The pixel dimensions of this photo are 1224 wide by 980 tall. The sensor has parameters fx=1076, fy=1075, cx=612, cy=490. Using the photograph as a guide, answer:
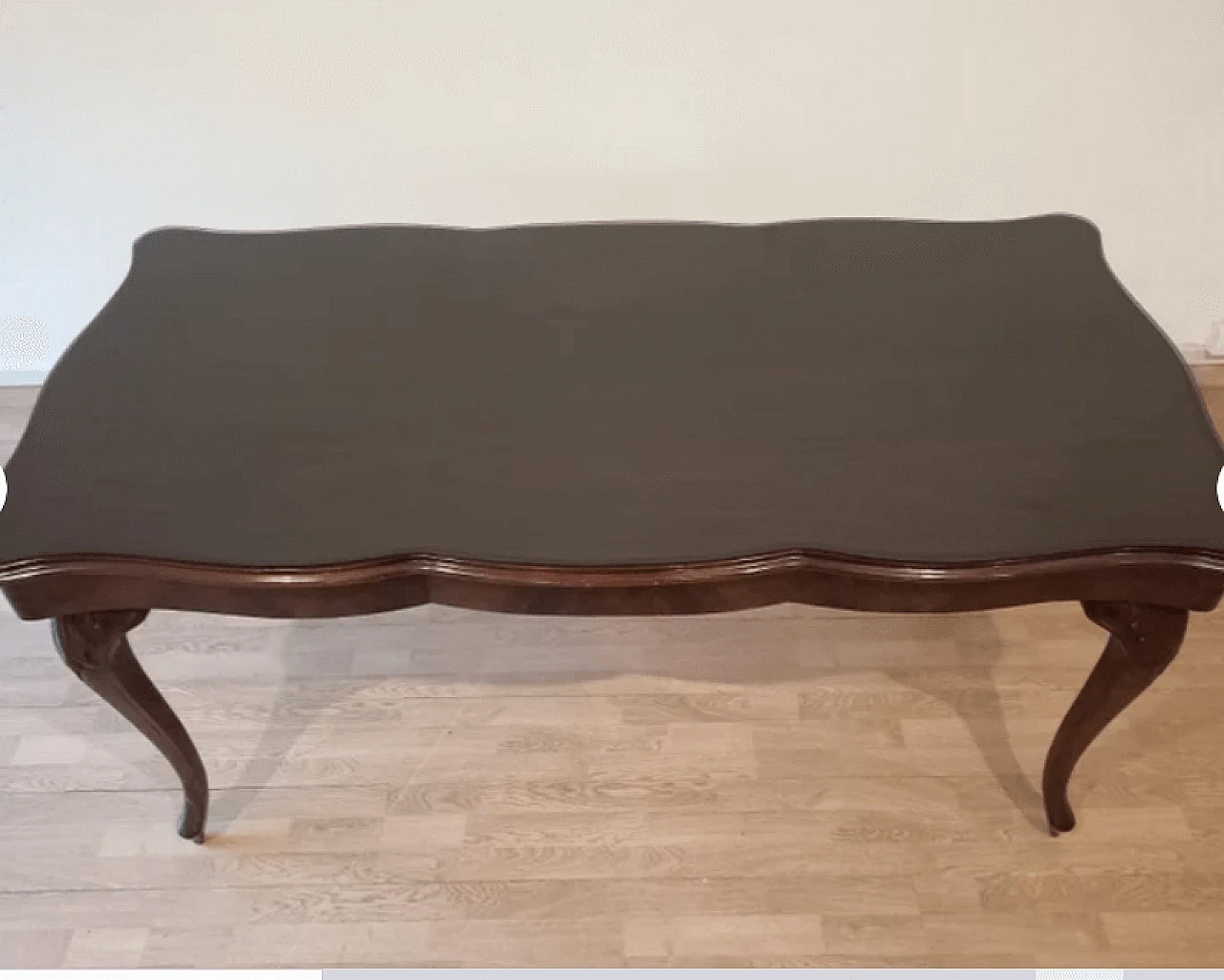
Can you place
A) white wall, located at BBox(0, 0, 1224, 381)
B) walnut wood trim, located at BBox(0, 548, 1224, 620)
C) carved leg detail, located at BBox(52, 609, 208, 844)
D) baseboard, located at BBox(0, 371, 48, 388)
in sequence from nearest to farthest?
walnut wood trim, located at BBox(0, 548, 1224, 620), carved leg detail, located at BBox(52, 609, 208, 844), white wall, located at BBox(0, 0, 1224, 381), baseboard, located at BBox(0, 371, 48, 388)

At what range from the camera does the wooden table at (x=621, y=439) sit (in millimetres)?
1088

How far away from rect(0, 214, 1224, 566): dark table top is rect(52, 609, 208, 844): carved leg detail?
122mm

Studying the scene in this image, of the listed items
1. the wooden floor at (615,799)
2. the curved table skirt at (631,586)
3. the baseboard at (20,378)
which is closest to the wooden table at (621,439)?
the curved table skirt at (631,586)

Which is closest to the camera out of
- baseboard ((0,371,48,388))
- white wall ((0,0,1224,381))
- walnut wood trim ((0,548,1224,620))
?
walnut wood trim ((0,548,1224,620))

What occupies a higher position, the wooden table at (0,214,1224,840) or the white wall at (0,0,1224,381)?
the white wall at (0,0,1224,381)

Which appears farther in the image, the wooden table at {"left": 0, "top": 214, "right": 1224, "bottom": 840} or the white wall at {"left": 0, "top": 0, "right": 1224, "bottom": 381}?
the white wall at {"left": 0, "top": 0, "right": 1224, "bottom": 381}

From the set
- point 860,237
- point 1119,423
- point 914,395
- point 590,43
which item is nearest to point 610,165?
point 590,43

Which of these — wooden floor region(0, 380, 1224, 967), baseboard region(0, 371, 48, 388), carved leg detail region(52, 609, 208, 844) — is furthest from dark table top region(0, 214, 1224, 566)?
baseboard region(0, 371, 48, 388)

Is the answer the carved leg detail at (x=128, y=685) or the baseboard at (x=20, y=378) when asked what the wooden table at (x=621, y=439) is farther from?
the baseboard at (x=20, y=378)

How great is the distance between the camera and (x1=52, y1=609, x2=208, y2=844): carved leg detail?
1.18m

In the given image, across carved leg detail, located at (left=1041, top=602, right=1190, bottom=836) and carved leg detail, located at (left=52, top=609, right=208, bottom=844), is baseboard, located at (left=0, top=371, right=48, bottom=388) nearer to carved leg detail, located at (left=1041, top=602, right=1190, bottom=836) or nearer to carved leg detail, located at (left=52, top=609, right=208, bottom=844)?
carved leg detail, located at (left=52, top=609, right=208, bottom=844)

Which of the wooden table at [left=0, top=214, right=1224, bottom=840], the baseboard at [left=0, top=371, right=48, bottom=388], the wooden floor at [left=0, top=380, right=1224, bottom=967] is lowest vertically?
the wooden floor at [left=0, top=380, right=1224, bottom=967]

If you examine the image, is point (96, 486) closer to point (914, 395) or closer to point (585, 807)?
point (585, 807)

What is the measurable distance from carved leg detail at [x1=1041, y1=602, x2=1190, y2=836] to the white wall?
977mm
